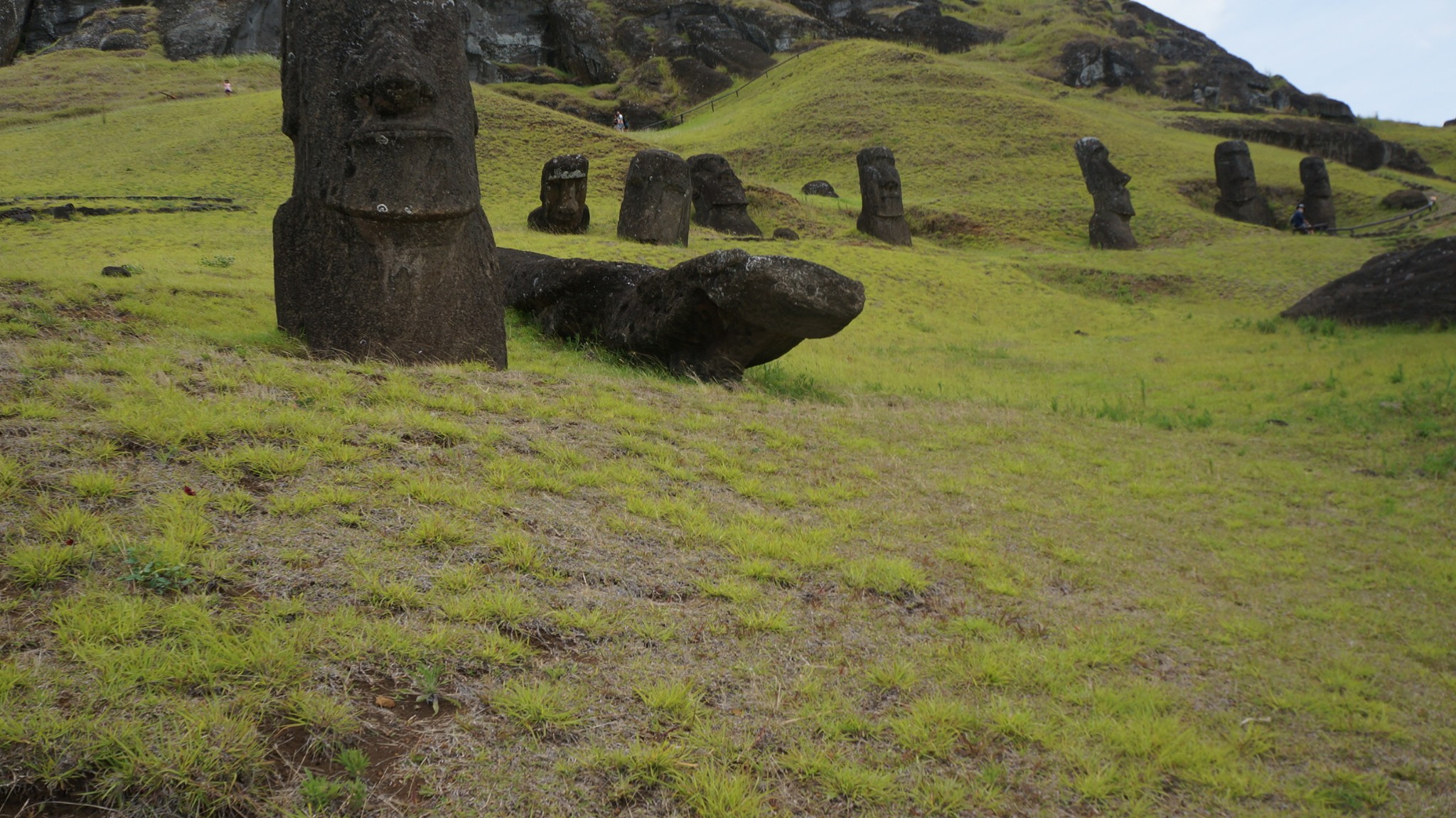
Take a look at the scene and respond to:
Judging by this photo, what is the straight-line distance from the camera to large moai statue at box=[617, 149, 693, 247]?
753 inches

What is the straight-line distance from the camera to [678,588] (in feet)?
13.7

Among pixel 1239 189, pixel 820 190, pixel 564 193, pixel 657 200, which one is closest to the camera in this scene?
pixel 657 200

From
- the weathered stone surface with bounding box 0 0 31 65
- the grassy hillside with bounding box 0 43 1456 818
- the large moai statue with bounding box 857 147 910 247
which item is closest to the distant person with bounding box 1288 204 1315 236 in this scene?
the large moai statue with bounding box 857 147 910 247

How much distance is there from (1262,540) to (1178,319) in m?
14.1

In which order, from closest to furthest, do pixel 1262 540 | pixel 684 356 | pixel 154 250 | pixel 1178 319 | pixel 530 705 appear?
pixel 530 705 → pixel 1262 540 → pixel 684 356 → pixel 154 250 → pixel 1178 319

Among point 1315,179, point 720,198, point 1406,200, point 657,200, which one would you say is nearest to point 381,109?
point 657,200

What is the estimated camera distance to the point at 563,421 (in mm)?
6148

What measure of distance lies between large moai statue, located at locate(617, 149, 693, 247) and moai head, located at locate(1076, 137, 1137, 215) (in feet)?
44.0

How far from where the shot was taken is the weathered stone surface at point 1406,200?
30.2 meters

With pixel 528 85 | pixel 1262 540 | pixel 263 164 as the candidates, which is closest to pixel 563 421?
pixel 1262 540

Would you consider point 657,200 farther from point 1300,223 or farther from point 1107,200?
point 1300,223

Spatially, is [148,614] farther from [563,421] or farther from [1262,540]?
[1262,540]

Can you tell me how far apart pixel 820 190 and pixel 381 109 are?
25746 mm

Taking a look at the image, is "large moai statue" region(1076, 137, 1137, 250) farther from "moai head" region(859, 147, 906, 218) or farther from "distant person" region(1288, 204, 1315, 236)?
"distant person" region(1288, 204, 1315, 236)
